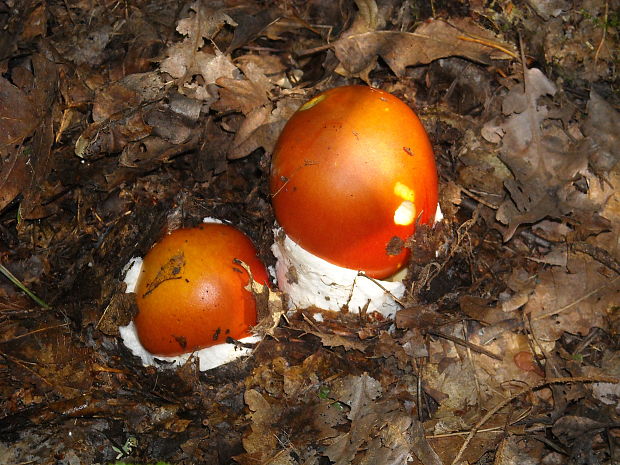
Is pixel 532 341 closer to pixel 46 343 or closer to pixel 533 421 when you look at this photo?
pixel 533 421

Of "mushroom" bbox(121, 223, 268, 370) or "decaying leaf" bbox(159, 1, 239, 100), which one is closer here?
"mushroom" bbox(121, 223, 268, 370)

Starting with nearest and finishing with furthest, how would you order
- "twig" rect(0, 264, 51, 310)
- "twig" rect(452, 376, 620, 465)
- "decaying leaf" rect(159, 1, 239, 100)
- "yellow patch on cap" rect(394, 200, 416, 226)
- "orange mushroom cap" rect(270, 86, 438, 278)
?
"orange mushroom cap" rect(270, 86, 438, 278)
"yellow patch on cap" rect(394, 200, 416, 226)
"twig" rect(452, 376, 620, 465)
"twig" rect(0, 264, 51, 310)
"decaying leaf" rect(159, 1, 239, 100)

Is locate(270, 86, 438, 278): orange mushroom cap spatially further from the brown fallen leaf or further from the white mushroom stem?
the brown fallen leaf

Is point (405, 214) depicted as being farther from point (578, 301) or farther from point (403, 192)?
point (578, 301)

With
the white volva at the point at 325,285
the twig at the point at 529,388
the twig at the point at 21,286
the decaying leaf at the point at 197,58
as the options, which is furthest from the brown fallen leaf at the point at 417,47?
the twig at the point at 21,286

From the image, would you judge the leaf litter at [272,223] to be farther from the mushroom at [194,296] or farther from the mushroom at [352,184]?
the mushroom at [352,184]

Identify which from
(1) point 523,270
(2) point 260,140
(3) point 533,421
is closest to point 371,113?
(2) point 260,140

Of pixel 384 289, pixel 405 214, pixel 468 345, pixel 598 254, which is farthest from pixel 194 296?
pixel 598 254

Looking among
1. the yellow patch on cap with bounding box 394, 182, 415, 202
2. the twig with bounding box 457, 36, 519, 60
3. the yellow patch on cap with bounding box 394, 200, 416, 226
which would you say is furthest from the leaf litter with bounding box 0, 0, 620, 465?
the yellow patch on cap with bounding box 394, 182, 415, 202
